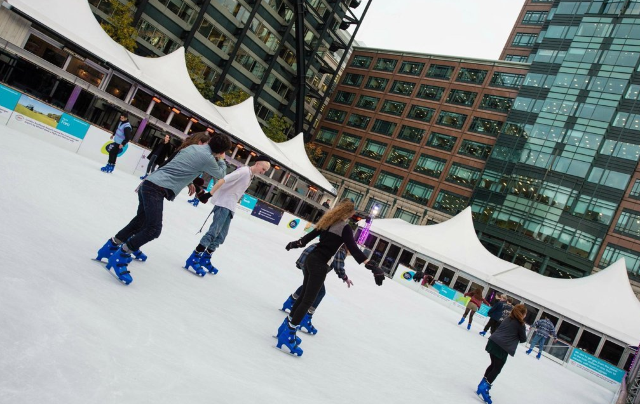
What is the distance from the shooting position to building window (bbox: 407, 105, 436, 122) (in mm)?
47969

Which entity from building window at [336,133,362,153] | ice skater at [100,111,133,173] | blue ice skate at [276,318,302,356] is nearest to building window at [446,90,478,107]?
building window at [336,133,362,153]

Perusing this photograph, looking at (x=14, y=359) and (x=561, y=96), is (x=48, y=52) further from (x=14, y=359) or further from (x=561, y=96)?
(x=561, y=96)

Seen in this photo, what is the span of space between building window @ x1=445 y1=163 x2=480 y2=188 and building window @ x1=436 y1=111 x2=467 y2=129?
4.76m

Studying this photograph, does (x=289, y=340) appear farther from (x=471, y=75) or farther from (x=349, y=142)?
(x=349, y=142)

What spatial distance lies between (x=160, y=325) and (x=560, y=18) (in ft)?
161

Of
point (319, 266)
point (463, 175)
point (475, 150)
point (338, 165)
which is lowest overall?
point (319, 266)

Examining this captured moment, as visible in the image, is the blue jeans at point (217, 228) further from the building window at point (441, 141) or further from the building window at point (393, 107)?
the building window at point (393, 107)

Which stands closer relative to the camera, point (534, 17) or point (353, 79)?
point (534, 17)

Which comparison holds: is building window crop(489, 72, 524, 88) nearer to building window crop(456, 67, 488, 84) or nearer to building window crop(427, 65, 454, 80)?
building window crop(456, 67, 488, 84)

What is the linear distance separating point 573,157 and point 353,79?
28749 mm

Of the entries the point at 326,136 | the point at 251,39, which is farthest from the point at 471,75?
the point at 251,39

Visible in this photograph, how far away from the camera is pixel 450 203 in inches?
1694

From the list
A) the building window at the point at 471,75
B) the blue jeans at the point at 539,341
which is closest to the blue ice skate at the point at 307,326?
the blue jeans at the point at 539,341

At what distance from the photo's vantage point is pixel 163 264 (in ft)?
17.9
